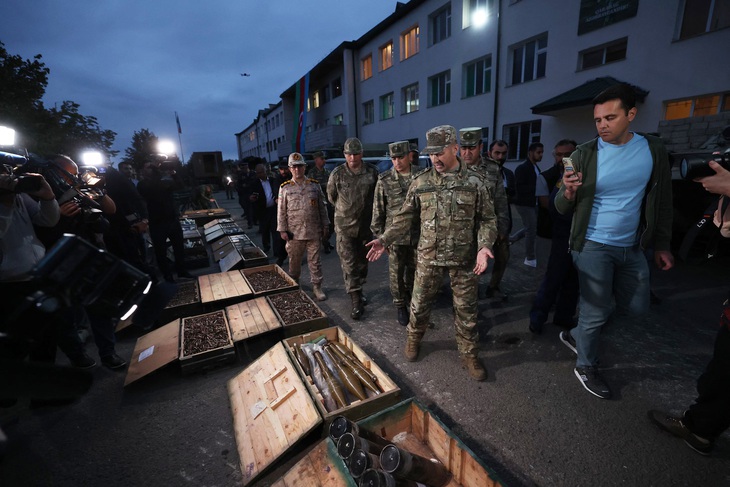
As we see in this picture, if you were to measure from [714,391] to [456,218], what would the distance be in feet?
6.54

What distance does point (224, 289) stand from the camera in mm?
4785

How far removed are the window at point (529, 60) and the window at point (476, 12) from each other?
226cm

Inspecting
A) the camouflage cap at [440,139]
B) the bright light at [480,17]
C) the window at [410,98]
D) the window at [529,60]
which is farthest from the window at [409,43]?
the camouflage cap at [440,139]

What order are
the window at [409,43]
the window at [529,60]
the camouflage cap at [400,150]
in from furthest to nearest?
the window at [409,43] < the window at [529,60] < the camouflage cap at [400,150]

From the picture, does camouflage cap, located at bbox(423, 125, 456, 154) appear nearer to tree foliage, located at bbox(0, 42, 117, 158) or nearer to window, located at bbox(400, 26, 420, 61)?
tree foliage, located at bbox(0, 42, 117, 158)

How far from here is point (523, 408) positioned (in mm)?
2719

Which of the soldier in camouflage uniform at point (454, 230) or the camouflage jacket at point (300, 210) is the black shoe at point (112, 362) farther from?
the soldier in camouflage uniform at point (454, 230)

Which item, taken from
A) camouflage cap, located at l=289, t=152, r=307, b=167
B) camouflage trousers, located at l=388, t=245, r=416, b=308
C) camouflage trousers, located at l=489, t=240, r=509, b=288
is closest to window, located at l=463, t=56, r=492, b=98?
camouflage trousers, located at l=489, t=240, r=509, b=288

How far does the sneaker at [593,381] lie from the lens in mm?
2779

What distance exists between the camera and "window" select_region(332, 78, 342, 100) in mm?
27359

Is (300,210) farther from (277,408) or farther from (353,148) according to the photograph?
(277,408)

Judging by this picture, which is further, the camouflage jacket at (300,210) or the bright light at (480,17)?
the bright light at (480,17)

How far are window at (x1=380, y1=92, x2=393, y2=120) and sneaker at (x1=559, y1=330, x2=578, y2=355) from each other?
2065 cm

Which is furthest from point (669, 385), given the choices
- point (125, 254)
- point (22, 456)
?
point (125, 254)
